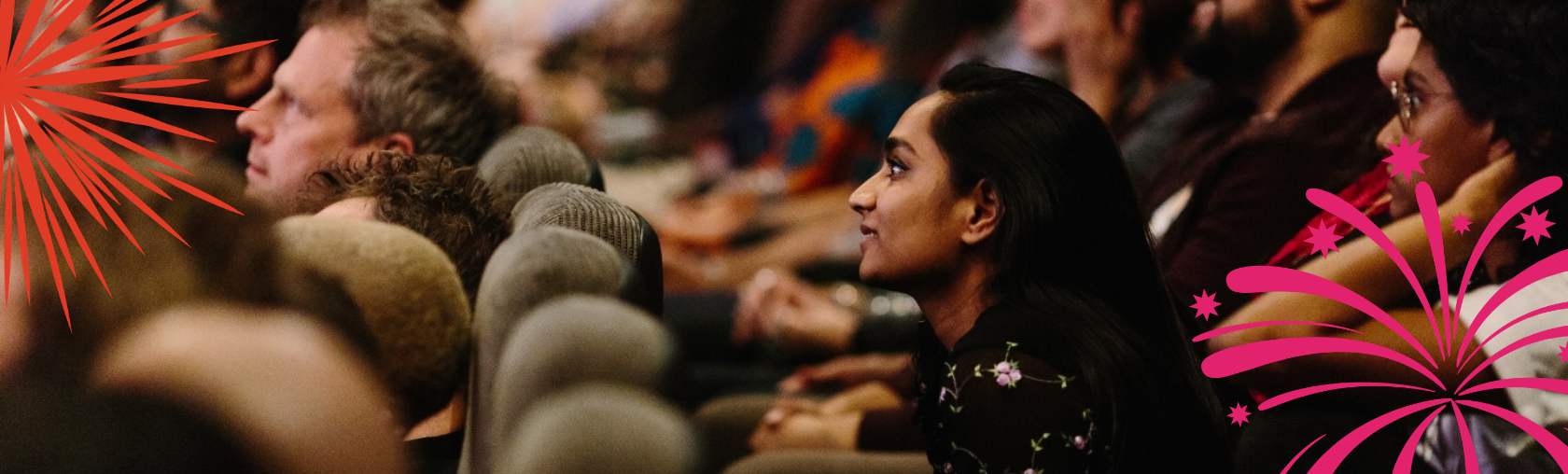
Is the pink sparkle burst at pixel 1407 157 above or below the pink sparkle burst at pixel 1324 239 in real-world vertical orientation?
above

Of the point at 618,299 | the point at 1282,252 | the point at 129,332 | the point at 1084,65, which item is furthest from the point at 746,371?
the point at 129,332

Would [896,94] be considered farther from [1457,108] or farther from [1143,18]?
[1457,108]

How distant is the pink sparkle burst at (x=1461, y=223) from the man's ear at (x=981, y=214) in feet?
1.64

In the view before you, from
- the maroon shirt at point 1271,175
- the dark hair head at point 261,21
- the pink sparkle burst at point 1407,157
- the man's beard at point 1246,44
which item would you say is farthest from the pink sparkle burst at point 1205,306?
the dark hair head at point 261,21

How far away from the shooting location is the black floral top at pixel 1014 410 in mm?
983

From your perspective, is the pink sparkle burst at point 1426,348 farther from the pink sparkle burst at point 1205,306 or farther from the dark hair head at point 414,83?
the dark hair head at point 414,83

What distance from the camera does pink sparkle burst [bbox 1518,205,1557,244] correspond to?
121 centimetres

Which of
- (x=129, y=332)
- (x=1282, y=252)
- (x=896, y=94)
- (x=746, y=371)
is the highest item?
(x=896, y=94)

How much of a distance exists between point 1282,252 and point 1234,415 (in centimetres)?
35

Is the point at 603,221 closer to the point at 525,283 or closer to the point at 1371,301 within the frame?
the point at 525,283

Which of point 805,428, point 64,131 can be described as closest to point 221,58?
point 64,131

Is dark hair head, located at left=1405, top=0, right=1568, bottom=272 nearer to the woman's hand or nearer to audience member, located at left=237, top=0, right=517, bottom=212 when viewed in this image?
the woman's hand

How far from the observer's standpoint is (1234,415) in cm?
124

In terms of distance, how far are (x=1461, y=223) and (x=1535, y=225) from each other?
64mm
